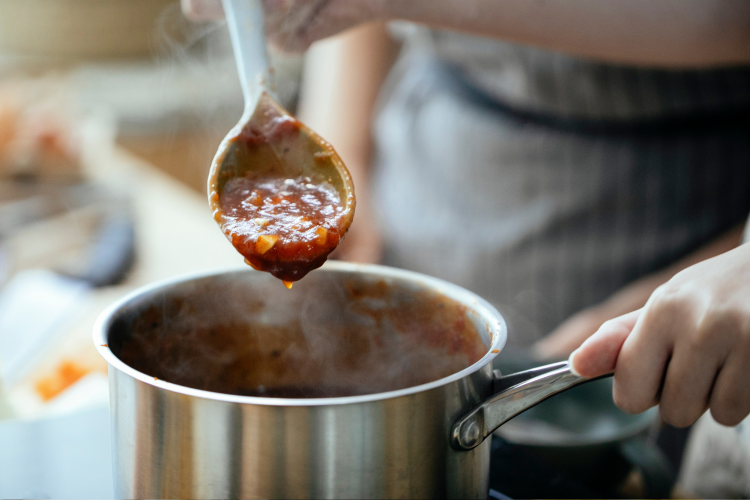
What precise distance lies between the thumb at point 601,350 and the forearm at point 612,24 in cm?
49

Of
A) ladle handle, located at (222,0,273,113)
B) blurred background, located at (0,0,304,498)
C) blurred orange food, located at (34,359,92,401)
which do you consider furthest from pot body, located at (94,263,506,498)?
blurred orange food, located at (34,359,92,401)

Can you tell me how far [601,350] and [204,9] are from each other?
25.5 inches

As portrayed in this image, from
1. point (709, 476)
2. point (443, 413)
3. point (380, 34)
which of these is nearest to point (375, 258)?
point (380, 34)

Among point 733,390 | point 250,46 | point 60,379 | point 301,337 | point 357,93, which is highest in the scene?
point 250,46

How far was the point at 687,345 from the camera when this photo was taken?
49cm

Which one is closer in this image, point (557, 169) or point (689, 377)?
point (689, 377)

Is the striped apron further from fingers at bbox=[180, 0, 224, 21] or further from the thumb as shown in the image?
the thumb

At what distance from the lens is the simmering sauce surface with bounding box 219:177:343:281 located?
0.65m

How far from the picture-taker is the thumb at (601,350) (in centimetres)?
49

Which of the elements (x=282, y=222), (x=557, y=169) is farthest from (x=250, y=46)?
(x=557, y=169)

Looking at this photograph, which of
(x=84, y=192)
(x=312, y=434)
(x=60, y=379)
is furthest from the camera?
(x=84, y=192)

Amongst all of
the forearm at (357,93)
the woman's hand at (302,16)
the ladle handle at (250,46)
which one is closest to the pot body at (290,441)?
the ladle handle at (250,46)

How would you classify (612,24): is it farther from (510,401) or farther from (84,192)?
(84,192)

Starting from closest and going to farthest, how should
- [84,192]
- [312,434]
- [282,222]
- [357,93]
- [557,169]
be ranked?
[312,434] → [282,222] → [557,169] → [357,93] → [84,192]
